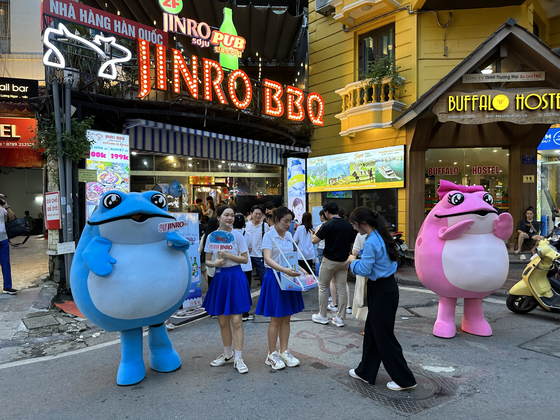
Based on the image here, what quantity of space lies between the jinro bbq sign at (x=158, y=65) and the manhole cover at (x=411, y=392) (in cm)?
796

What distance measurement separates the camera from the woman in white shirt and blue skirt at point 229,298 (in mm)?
4258

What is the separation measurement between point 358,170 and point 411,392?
10129 mm

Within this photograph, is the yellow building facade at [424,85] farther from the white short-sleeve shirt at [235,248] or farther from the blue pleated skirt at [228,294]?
the blue pleated skirt at [228,294]

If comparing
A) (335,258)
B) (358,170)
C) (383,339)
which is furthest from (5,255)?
(358,170)

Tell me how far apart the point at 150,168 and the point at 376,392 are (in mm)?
10328

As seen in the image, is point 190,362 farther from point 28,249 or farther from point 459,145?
point 28,249

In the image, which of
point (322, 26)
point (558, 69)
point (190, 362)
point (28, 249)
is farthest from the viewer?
point (322, 26)

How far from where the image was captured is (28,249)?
543 inches

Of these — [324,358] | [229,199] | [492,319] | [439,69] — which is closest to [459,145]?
[439,69]

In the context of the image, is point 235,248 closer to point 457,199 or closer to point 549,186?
point 457,199

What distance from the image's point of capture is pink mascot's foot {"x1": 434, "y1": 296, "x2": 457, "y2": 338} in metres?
5.27

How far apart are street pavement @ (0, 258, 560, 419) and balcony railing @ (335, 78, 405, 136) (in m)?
7.95

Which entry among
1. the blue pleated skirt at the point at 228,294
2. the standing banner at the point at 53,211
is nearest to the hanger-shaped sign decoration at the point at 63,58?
the standing banner at the point at 53,211

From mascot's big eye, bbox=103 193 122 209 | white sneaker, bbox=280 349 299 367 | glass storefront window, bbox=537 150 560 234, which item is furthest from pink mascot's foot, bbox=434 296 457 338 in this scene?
glass storefront window, bbox=537 150 560 234
